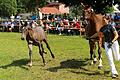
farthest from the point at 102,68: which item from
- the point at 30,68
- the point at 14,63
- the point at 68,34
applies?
the point at 68,34

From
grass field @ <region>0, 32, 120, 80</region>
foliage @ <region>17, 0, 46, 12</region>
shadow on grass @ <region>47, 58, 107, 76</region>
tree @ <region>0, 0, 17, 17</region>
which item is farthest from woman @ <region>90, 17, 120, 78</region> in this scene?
tree @ <region>0, 0, 17, 17</region>

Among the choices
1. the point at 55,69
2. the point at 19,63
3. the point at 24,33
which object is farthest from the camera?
the point at 19,63

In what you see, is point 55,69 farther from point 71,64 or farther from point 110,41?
point 110,41

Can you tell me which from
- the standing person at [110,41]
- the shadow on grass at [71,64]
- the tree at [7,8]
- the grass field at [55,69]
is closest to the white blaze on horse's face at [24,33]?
the grass field at [55,69]

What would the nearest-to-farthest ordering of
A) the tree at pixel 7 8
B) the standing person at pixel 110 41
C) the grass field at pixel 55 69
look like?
the standing person at pixel 110 41
the grass field at pixel 55 69
the tree at pixel 7 8

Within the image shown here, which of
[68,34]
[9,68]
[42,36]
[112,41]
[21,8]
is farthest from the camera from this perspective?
[21,8]

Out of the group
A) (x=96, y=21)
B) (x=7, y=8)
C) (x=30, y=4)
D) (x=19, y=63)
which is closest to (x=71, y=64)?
(x=19, y=63)

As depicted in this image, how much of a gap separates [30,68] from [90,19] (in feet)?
9.05

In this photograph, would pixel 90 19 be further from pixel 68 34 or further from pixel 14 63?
pixel 68 34

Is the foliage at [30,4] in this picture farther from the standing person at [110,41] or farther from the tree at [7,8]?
the standing person at [110,41]

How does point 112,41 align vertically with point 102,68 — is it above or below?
above

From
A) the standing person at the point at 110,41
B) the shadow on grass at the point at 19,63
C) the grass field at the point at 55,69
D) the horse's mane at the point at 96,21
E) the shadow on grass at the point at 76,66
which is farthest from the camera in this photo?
the shadow on grass at the point at 19,63

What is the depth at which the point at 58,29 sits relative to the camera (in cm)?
3281

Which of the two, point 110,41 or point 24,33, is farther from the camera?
point 24,33
